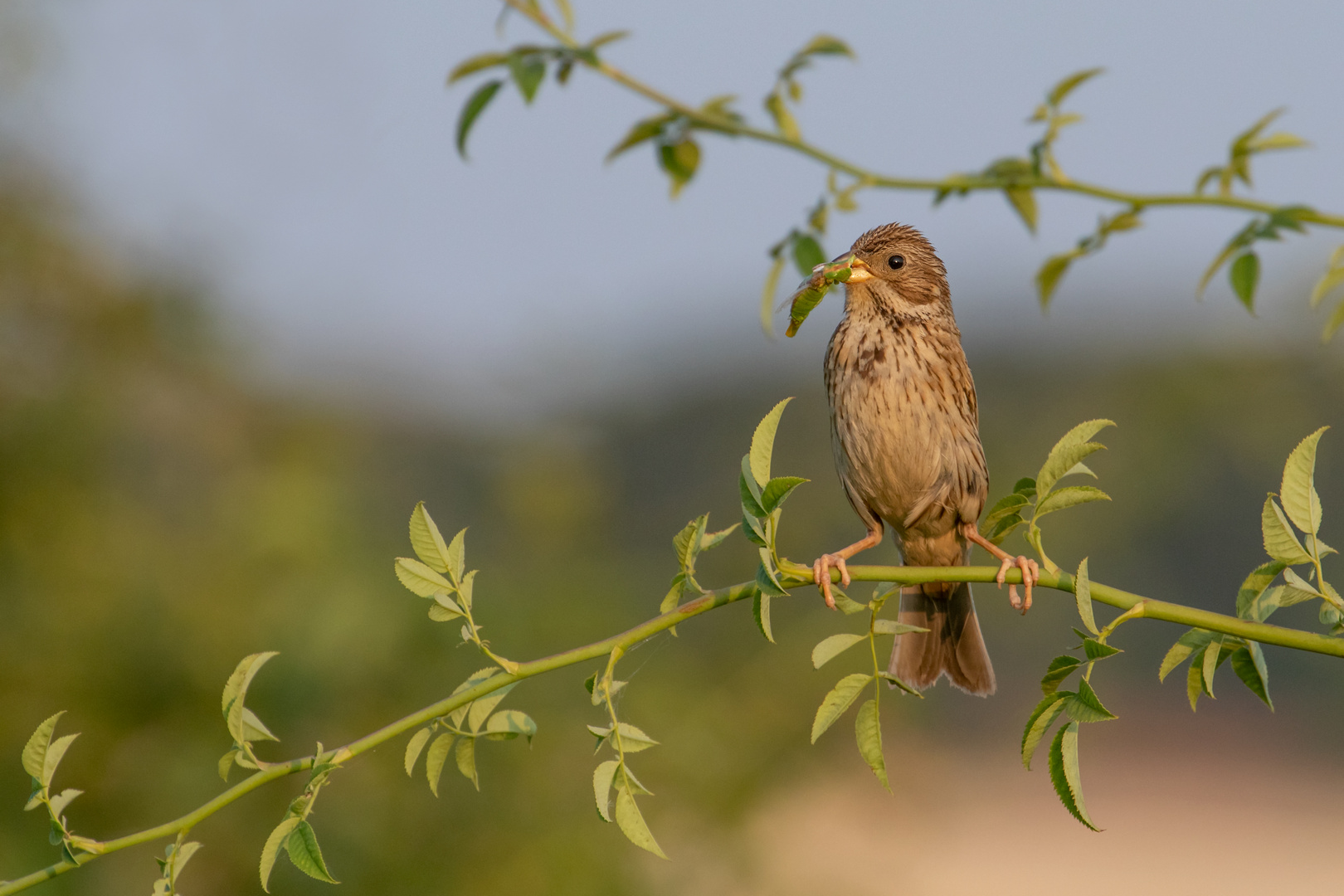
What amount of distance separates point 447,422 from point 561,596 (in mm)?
7667

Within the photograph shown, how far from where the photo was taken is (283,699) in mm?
4277

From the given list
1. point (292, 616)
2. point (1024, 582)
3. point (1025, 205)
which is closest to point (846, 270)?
point (1025, 205)

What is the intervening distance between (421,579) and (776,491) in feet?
1.45

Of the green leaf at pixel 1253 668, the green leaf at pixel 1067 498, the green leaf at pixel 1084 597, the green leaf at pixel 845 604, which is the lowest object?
the green leaf at pixel 1253 668

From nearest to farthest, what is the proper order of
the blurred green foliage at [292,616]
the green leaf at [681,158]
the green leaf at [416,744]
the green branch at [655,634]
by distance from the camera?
1. the green branch at [655,634]
2. the green leaf at [416,744]
3. the green leaf at [681,158]
4. the blurred green foliage at [292,616]

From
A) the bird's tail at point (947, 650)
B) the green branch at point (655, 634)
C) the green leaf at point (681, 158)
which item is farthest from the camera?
the bird's tail at point (947, 650)

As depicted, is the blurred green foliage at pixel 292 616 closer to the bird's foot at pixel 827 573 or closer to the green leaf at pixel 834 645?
the bird's foot at pixel 827 573

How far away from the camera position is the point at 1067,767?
56.1 inches

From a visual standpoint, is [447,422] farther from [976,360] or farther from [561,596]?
[561,596]

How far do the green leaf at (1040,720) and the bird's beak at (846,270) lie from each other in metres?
0.99

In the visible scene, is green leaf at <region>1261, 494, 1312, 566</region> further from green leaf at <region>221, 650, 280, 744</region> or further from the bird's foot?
green leaf at <region>221, 650, 280, 744</region>

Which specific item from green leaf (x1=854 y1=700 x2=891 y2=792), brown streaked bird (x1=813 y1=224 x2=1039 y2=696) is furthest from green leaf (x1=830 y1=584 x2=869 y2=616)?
brown streaked bird (x1=813 y1=224 x2=1039 y2=696)

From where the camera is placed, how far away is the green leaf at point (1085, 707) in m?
1.29

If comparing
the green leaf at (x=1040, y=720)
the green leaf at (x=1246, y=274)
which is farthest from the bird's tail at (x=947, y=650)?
the green leaf at (x=1040, y=720)
